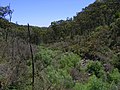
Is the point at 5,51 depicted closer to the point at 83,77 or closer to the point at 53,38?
the point at 83,77

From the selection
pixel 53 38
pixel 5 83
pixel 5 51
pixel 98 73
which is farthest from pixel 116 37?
pixel 53 38

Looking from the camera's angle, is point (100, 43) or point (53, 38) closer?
point (100, 43)

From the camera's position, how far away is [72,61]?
114 feet

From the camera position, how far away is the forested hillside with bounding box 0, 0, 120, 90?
21938mm

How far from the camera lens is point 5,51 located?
107 feet

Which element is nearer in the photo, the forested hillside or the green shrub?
the forested hillside

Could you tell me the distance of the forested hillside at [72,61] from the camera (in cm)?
2194

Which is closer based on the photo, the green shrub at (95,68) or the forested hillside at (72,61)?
the forested hillside at (72,61)

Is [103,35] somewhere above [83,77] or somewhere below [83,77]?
above

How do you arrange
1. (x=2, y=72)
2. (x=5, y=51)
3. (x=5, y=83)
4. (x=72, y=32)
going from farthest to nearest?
Result: (x=72, y=32), (x=5, y=51), (x=2, y=72), (x=5, y=83)

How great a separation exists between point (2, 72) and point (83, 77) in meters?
9.11

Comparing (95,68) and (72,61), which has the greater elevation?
(72,61)

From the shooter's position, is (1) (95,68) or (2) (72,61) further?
(2) (72,61)

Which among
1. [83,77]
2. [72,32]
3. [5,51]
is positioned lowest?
[83,77]
